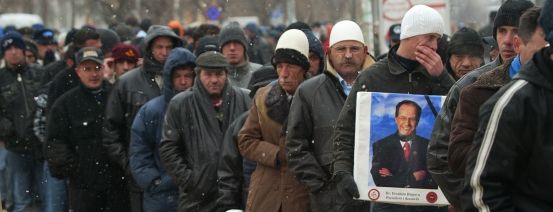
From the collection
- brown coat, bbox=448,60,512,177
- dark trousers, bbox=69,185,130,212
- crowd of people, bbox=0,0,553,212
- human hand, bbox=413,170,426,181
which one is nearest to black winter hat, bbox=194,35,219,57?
crowd of people, bbox=0,0,553,212

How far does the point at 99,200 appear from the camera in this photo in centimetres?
1282

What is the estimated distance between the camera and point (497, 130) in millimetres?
5535

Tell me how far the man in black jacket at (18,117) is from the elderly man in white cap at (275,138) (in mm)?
5609

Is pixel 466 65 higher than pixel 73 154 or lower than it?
higher

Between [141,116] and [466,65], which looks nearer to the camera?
[466,65]

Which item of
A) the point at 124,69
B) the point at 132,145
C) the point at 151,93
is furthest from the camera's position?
the point at 124,69

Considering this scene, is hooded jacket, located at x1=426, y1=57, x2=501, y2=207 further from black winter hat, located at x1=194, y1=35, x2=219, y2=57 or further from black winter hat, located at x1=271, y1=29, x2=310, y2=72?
black winter hat, located at x1=194, y1=35, x2=219, y2=57

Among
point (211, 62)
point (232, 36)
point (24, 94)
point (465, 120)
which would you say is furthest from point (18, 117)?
point (465, 120)

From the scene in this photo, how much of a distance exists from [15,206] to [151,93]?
4.67 m

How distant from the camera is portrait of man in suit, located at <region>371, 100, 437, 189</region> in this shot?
791 centimetres

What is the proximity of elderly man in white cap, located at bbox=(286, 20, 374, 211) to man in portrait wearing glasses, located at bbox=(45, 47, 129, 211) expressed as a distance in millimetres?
3895

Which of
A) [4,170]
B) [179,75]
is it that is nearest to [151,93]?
[179,75]

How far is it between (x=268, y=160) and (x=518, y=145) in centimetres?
420

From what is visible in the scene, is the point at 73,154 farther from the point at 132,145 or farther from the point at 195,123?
the point at 195,123
